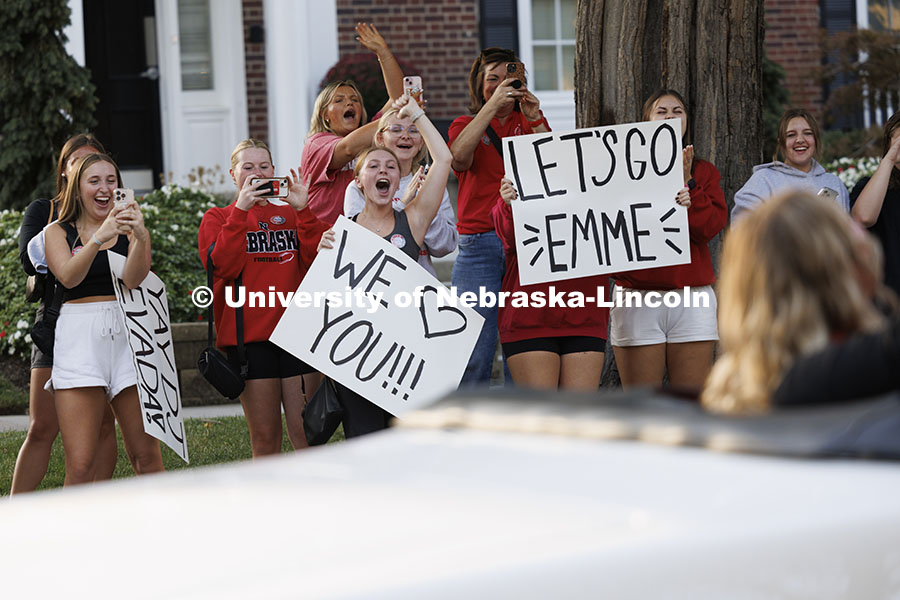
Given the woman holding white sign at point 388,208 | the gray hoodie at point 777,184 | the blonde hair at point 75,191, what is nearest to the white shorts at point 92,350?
the blonde hair at point 75,191

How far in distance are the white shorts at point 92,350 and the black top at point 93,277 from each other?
5 cm

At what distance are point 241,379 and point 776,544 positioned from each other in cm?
401

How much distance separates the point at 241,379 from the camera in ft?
19.1

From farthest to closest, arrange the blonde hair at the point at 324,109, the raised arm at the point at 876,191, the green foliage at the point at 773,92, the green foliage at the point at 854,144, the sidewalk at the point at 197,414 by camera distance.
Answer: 1. the green foliage at the point at 773,92
2. the green foliage at the point at 854,144
3. the sidewalk at the point at 197,414
4. the blonde hair at the point at 324,109
5. the raised arm at the point at 876,191

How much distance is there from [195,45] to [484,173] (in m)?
9.16

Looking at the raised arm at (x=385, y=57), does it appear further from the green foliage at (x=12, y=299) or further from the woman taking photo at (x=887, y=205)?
the green foliage at (x=12, y=299)

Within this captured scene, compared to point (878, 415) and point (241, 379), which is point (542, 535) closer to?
point (878, 415)

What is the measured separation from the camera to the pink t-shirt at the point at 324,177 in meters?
6.59

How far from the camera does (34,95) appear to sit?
12.1 meters

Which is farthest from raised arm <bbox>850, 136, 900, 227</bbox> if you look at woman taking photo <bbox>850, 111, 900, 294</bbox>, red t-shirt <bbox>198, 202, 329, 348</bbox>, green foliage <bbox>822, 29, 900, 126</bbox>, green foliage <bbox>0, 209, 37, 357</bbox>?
green foliage <bbox>822, 29, 900, 126</bbox>

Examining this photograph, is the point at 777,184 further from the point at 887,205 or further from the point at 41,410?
the point at 41,410

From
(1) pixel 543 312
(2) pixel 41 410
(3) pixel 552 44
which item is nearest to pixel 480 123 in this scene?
(1) pixel 543 312

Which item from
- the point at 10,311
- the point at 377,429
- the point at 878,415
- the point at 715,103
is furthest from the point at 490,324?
the point at 10,311

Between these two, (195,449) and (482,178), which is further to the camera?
(195,449)
